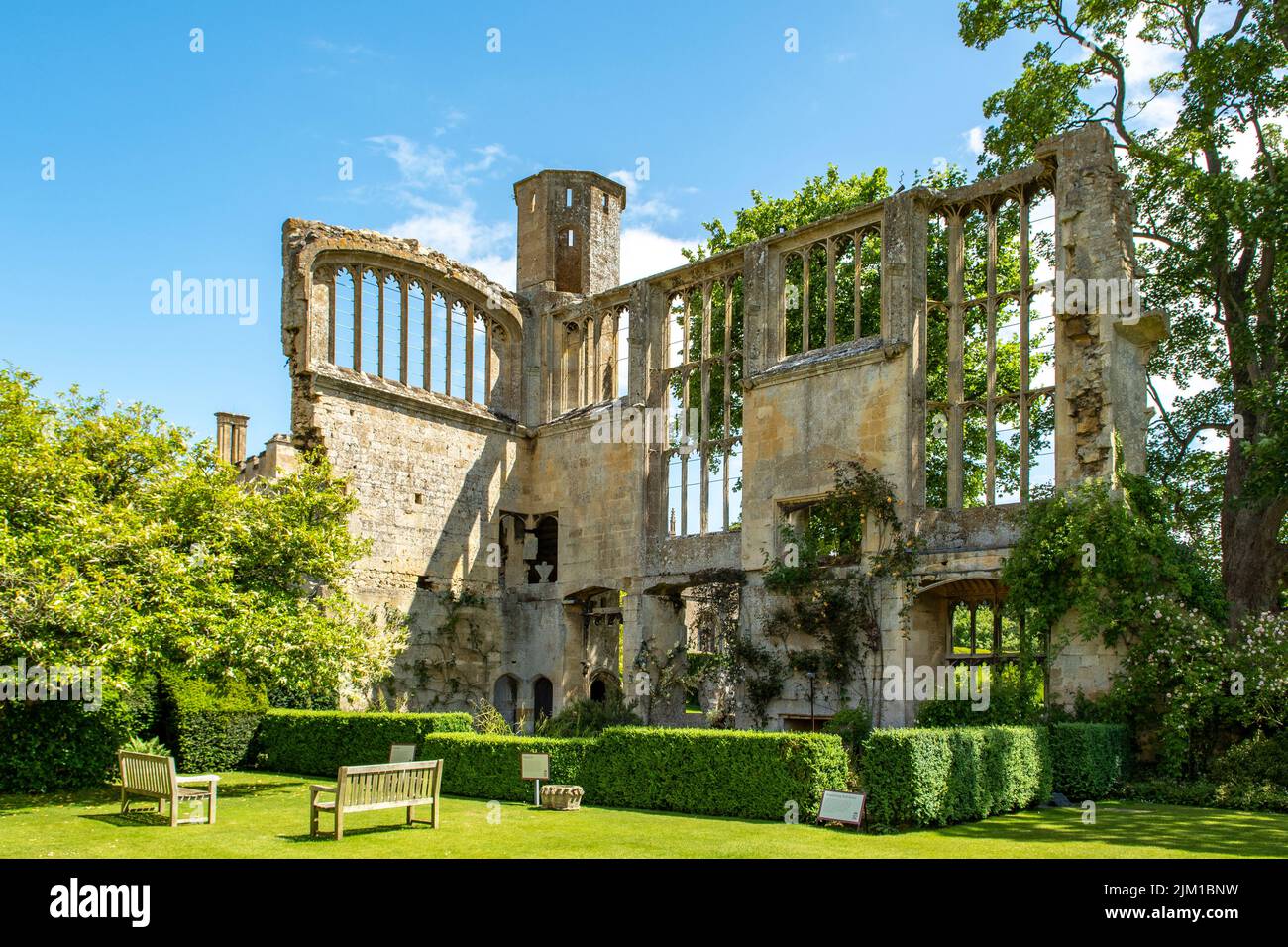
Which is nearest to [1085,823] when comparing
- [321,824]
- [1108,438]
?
[1108,438]

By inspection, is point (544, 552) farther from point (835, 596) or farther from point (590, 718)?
point (835, 596)

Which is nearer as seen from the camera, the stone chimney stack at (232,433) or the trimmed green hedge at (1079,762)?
the trimmed green hedge at (1079,762)

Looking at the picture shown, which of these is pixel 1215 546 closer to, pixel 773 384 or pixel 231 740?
A: pixel 773 384

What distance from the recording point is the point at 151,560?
47.0ft

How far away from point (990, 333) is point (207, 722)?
14900 millimetres

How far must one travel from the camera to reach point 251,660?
14.8 m

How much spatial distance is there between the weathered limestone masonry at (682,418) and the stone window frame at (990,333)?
56mm

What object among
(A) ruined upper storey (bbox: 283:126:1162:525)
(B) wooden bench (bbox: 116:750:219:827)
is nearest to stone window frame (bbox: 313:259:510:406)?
(A) ruined upper storey (bbox: 283:126:1162:525)

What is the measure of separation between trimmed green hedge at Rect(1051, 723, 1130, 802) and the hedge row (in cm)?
396

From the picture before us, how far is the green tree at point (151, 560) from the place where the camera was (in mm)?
13281

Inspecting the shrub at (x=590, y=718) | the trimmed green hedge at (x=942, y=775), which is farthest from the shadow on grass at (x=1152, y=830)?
the shrub at (x=590, y=718)

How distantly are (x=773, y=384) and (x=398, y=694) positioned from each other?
408 inches

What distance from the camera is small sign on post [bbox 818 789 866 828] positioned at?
12.3 m

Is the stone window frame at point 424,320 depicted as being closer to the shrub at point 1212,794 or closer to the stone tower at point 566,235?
the stone tower at point 566,235
